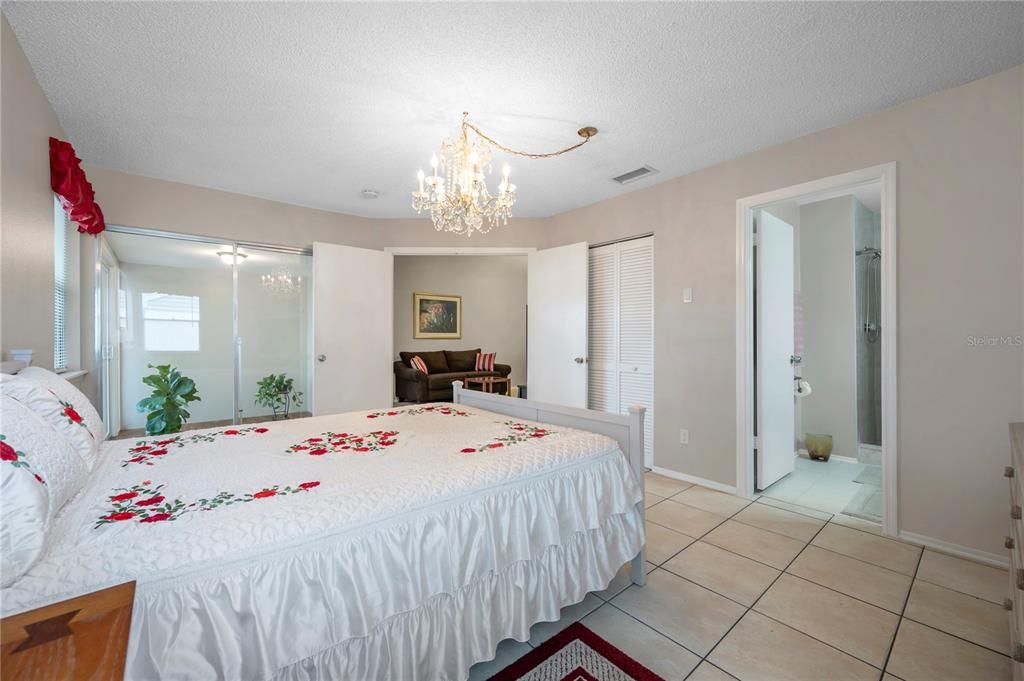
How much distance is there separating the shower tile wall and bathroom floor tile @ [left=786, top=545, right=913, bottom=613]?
2.80 metres

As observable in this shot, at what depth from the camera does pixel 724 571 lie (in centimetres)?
209

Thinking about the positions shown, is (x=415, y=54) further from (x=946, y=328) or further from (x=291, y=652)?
(x=946, y=328)

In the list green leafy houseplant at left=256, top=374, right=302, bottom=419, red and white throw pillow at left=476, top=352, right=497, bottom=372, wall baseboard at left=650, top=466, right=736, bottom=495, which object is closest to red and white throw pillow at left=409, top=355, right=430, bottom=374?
red and white throw pillow at left=476, top=352, right=497, bottom=372

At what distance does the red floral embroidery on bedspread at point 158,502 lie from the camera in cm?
105

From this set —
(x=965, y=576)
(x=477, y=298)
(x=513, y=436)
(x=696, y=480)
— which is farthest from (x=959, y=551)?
(x=477, y=298)

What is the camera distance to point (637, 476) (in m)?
1.93

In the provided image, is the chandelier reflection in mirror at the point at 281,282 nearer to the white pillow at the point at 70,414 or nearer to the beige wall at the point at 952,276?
the white pillow at the point at 70,414

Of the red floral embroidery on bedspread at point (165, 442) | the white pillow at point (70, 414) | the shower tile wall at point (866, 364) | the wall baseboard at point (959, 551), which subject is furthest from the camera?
the shower tile wall at point (866, 364)

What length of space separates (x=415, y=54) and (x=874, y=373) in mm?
5065

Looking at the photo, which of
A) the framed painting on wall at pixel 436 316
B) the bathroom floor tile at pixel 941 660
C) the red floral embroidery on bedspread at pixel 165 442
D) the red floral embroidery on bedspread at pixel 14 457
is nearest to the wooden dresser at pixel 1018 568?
the bathroom floor tile at pixel 941 660

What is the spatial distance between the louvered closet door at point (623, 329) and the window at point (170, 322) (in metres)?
3.55

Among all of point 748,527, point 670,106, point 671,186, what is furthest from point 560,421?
point 671,186

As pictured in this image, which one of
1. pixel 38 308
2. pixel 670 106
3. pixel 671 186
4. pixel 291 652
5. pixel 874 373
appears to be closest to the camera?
pixel 291 652

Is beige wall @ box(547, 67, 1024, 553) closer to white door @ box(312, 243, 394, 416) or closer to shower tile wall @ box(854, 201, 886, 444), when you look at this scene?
shower tile wall @ box(854, 201, 886, 444)
